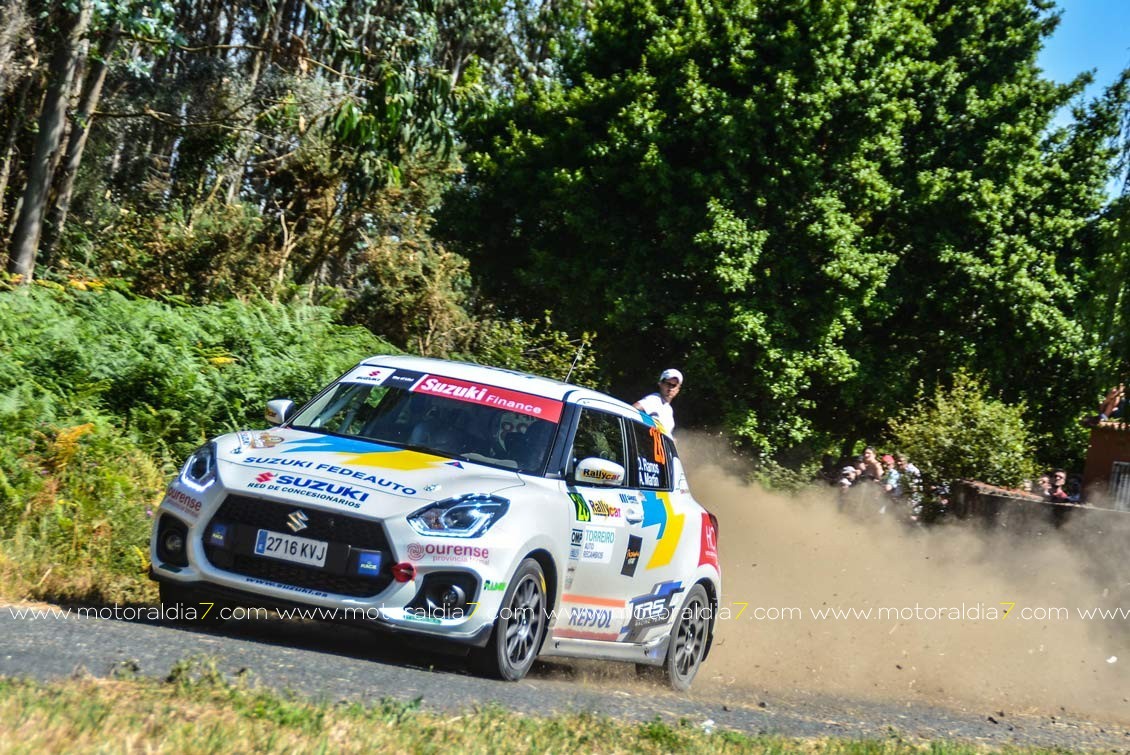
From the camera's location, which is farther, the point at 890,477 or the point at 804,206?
the point at 804,206

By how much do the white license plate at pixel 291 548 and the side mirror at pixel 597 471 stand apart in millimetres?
1747

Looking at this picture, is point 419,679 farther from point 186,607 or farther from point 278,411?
point 278,411

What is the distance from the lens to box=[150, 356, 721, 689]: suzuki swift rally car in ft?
23.8

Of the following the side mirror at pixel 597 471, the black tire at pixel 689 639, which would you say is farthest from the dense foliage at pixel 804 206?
the side mirror at pixel 597 471

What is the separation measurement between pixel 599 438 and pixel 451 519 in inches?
76.8

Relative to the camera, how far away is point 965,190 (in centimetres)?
2802

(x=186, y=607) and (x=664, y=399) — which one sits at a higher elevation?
(x=664, y=399)

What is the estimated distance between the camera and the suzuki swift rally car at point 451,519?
7266 mm

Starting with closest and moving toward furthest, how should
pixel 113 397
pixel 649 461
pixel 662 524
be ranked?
pixel 662 524 < pixel 649 461 < pixel 113 397

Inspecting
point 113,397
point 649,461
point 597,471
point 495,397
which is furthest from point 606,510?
point 113,397

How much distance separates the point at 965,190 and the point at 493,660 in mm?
23037

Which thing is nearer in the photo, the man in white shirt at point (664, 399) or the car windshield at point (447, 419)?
the car windshield at point (447, 419)

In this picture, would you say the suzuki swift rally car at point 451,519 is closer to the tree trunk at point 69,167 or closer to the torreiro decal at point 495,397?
the torreiro decal at point 495,397

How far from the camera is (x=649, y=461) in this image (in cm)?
972
